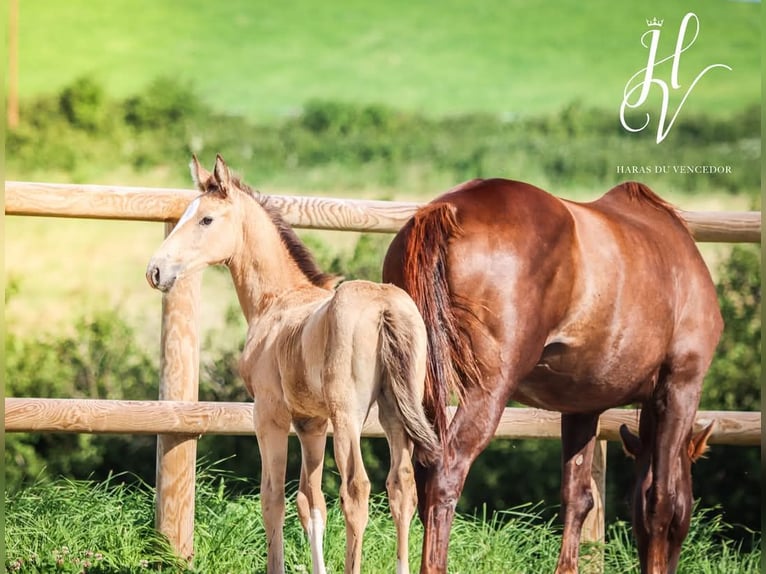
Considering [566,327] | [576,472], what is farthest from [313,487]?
[576,472]

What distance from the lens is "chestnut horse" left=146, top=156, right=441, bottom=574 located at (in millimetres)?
2740

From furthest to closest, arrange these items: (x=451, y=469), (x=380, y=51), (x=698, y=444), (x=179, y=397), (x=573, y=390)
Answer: (x=380, y=51), (x=179, y=397), (x=698, y=444), (x=573, y=390), (x=451, y=469)

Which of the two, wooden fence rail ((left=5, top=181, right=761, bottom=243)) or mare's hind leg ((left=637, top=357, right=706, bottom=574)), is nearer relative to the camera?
mare's hind leg ((left=637, top=357, right=706, bottom=574))

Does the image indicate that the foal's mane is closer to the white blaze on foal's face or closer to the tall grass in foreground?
the white blaze on foal's face

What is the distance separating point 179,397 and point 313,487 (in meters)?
1.15

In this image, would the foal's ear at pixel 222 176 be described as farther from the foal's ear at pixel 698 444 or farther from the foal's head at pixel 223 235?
the foal's ear at pixel 698 444

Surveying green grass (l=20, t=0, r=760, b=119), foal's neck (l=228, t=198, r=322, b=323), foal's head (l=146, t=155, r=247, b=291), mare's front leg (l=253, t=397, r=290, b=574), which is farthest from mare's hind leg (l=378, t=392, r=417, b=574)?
green grass (l=20, t=0, r=760, b=119)

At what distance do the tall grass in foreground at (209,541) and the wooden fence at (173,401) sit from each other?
13 cm

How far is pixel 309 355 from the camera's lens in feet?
9.38

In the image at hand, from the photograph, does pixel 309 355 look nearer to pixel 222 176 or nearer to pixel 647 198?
pixel 222 176

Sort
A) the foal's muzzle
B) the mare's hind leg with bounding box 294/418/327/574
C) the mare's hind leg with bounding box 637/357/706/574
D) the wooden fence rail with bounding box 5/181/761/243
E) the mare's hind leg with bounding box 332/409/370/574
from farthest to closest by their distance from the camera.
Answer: the wooden fence rail with bounding box 5/181/761/243
the mare's hind leg with bounding box 637/357/706/574
the mare's hind leg with bounding box 294/418/327/574
the foal's muzzle
the mare's hind leg with bounding box 332/409/370/574

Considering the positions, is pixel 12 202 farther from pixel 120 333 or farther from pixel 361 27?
pixel 361 27

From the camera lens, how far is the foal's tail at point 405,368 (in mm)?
2730

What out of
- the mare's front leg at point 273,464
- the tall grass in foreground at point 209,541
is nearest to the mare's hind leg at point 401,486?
the mare's front leg at point 273,464
